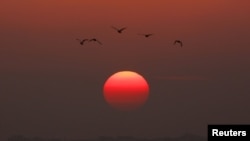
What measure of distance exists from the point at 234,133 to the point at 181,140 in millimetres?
97314

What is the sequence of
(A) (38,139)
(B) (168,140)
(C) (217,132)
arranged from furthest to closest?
(A) (38,139)
(B) (168,140)
(C) (217,132)

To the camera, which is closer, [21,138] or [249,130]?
[249,130]

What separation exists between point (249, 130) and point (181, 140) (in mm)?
95425

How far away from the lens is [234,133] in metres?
102

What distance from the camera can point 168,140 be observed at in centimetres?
17725

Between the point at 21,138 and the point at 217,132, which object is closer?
the point at 217,132

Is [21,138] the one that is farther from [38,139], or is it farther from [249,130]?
[249,130]

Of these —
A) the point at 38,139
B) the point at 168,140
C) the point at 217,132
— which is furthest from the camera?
the point at 38,139

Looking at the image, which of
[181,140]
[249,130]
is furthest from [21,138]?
[249,130]

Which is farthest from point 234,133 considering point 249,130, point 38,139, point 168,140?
point 38,139

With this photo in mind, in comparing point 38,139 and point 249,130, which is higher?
point 38,139

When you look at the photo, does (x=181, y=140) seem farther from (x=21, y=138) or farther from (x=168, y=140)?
(x=21, y=138)

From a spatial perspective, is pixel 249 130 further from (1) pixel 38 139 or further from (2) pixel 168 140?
(1) pixel 38 139

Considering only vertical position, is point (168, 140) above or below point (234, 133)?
above
